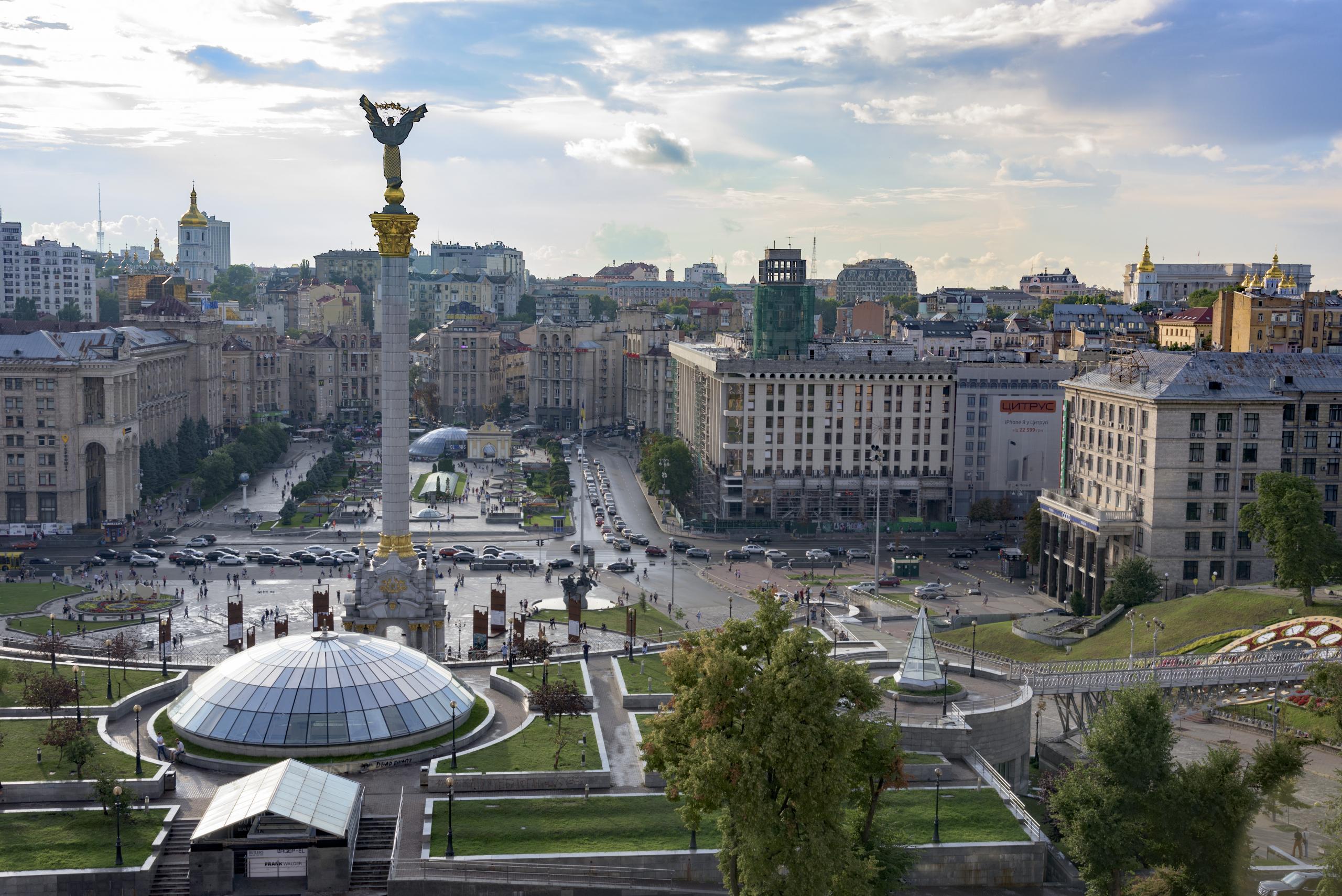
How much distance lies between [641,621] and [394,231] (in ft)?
96.0

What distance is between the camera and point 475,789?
55250 mm

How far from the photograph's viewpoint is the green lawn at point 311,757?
5788 centimetres

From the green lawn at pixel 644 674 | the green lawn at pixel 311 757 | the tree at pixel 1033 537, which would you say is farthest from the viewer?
the tree at pixel 1033 537

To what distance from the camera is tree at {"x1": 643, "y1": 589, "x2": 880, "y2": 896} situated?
4197cm

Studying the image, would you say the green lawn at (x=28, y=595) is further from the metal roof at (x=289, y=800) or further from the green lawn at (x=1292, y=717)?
the green lawn at (x=1292, y=717)

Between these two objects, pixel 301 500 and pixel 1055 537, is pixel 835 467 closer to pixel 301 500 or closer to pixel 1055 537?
pixel 1055 537

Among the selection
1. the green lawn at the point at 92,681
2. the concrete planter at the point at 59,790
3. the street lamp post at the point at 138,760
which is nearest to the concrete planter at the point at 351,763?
the street lamp post at the point at 138,760

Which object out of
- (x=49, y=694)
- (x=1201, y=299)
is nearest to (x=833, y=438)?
(x=1201, y=299)

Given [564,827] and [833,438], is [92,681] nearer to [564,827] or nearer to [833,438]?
[564,827]

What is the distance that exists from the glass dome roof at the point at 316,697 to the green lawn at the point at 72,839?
7.02m

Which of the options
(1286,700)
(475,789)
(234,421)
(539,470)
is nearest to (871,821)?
(475,789)

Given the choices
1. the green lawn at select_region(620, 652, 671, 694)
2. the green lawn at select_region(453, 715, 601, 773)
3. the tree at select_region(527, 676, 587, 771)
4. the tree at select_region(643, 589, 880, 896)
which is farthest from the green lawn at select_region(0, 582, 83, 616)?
the tree at select_region(643, 589, 880, 896)

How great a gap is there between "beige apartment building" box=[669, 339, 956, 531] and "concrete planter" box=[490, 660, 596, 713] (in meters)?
61.6

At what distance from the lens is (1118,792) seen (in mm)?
48719
